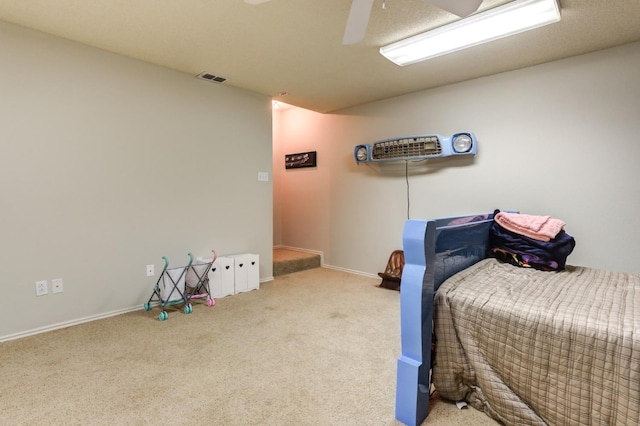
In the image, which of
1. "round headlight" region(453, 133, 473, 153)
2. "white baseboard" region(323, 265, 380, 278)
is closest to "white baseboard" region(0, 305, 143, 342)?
"white baseboard" region(323, 265, 380, 278)

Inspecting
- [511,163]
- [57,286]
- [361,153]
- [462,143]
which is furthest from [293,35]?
[57,286]

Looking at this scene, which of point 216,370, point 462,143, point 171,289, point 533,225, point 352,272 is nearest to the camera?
point 216,370

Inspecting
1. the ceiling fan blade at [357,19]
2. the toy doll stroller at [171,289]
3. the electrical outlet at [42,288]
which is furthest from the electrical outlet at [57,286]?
the ceiling fan blade at [357,19]

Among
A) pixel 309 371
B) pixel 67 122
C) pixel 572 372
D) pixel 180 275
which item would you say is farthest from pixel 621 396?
pixel 67 122

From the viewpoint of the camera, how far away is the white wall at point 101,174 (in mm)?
2424

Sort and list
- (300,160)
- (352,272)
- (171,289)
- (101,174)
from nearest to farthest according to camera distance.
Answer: (101,174) → (171,289) → (352,272) → (300,160)

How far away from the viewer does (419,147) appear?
358cm

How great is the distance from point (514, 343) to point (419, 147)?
8.46ft

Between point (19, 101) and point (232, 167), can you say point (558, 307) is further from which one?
point (19, 101)

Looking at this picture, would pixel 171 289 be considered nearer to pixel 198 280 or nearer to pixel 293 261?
pixel 198 280

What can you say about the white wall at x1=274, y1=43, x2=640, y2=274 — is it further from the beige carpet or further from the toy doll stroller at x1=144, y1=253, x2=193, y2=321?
the toy doll stroller at x1=144, y1=253, x2=193, y2=321

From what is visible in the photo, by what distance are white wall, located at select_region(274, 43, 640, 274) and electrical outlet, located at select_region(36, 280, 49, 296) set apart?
3.27 m

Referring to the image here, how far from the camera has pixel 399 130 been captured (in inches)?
156

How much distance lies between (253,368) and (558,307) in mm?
1731
